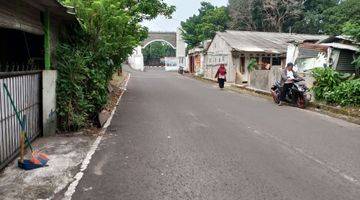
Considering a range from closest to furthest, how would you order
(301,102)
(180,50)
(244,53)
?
1. (301,102)
2. (244,53)
3. (180,50)

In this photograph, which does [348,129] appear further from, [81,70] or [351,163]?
[81,70]

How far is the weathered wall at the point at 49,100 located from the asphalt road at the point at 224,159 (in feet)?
4.30

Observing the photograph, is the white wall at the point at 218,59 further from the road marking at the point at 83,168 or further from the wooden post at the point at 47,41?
the wooden post at the point at 47,41

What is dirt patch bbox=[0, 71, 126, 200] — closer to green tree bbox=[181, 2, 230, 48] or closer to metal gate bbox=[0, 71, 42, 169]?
metal gate bbox=[0, 71, 42, 169]

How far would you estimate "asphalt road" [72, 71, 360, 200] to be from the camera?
5.23 m

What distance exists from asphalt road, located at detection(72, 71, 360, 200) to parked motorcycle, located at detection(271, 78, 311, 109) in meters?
3.08

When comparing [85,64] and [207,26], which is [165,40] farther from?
[85,64]

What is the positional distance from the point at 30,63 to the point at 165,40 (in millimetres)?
68577

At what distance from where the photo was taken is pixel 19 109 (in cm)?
708

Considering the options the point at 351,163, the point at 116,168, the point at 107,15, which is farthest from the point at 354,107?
the point at 116,168

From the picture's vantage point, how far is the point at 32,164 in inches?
241

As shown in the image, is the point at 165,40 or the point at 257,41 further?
the point at 165,40

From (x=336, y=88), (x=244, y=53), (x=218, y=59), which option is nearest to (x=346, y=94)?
(x=336, y=88)

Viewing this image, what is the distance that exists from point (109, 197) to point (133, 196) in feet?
1.01
